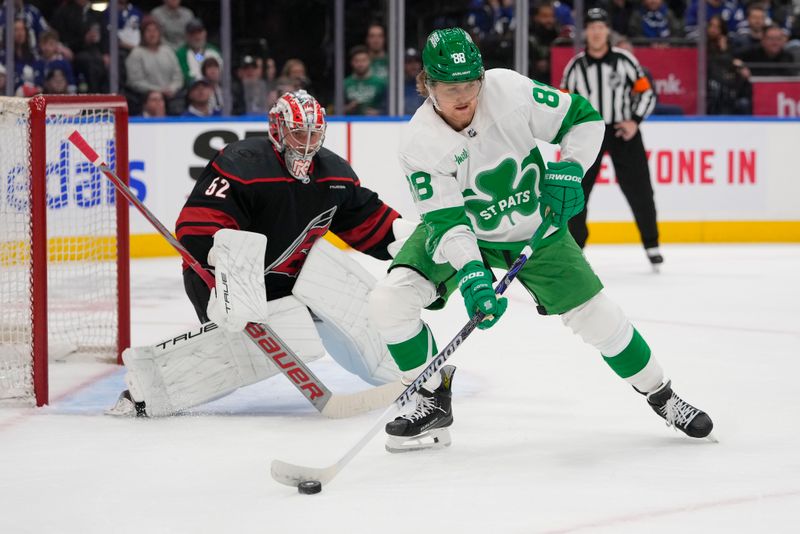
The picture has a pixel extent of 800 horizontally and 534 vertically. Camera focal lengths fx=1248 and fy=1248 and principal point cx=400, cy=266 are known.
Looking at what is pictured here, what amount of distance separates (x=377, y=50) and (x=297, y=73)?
0.46m

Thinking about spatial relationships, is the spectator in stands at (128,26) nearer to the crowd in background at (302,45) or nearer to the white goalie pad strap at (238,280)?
Result: the crowd in background at (302,45)

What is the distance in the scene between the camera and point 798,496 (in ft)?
7.73

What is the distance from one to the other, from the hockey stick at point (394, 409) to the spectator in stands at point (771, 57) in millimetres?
5041

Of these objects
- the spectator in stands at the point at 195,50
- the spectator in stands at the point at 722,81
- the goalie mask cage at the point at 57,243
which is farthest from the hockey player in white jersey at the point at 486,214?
the spectator in stands at the point at 722,81

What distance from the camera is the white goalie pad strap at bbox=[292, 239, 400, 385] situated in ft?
10.3

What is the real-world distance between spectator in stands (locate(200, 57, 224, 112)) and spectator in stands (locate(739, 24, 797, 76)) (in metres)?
3.03

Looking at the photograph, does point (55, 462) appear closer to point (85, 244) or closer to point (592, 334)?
point (592, 334)

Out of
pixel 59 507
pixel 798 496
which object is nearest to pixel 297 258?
pixel 59 507

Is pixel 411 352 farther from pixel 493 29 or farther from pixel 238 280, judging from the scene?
pixel 493 29

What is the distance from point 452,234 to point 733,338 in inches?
75.0

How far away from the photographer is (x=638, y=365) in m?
2.70

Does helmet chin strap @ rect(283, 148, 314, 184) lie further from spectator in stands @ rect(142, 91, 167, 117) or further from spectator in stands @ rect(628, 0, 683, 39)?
spectator in stands @ rect(628, 0, 683, 39)

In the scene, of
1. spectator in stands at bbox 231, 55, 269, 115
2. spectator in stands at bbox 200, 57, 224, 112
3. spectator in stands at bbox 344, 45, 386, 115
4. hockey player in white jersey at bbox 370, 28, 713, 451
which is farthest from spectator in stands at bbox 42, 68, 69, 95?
hockey player in white jersey at bbox 370, 28, 713, 451

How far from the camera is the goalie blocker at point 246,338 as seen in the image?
2936 mm
